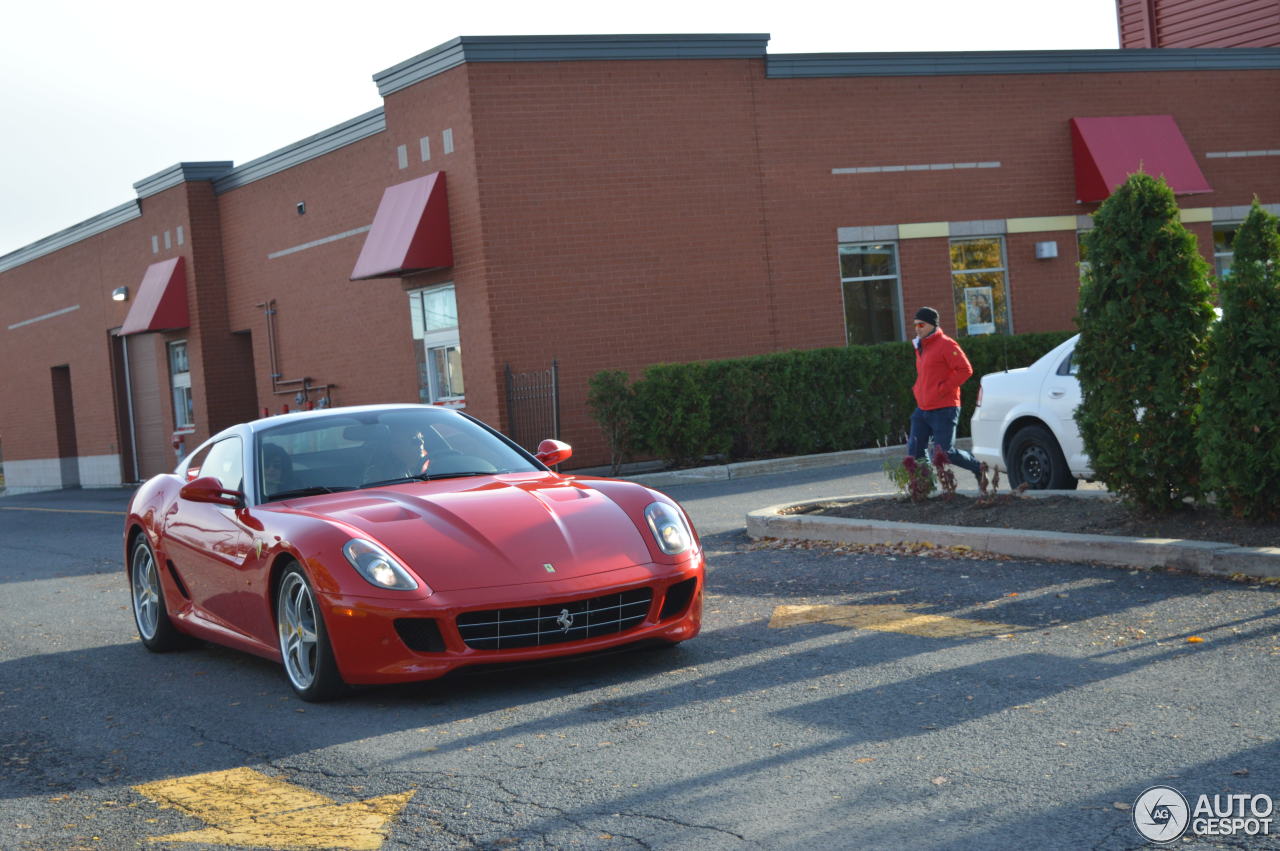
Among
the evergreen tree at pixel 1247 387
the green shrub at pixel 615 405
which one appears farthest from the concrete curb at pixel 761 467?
the evergreen tree at pixel 1247 387

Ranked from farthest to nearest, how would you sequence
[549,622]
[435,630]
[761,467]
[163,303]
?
[163,303] → [761,467] → [549,622] → [435,630]

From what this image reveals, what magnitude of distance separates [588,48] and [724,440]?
21.6 feet

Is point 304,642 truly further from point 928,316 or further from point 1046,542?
point 928,316

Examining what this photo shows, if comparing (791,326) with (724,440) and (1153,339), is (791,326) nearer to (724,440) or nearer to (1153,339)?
(724,440)

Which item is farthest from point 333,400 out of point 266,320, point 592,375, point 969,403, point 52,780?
point 52,780

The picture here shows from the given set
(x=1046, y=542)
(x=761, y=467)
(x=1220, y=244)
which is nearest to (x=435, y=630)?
(x=1046, y=542)

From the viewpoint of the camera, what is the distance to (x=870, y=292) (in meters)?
24.9

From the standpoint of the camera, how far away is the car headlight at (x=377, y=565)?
634 cm

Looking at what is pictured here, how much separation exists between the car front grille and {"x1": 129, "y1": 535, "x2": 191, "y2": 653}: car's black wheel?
282 cm

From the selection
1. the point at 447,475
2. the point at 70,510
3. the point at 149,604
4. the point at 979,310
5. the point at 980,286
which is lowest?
the point at 70,510

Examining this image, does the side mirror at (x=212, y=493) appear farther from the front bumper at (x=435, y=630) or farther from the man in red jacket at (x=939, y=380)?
the man in red jacket at (x=939, y=380)

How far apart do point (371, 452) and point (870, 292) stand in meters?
18.1
